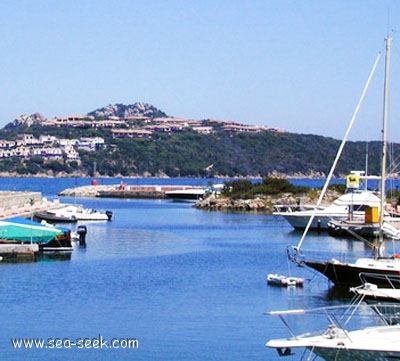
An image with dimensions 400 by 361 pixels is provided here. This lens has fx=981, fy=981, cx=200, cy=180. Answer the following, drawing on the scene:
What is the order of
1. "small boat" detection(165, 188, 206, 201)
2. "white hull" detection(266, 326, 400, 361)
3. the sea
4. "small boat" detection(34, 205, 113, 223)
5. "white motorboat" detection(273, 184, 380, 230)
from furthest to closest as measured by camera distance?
"small boat" detection(165, 188, 206, 201) < "small boat" detection(34, 205, 113, 223) < "white motorboat" detection(273, 184, 380, 230) < the sea < "white hull" detection(266, 326, 400, 361)

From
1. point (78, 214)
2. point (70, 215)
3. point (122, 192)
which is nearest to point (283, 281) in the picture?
point (70, 215)

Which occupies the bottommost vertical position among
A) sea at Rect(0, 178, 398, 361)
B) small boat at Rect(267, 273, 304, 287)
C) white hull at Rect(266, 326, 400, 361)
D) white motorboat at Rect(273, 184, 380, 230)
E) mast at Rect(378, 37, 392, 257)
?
sea at Rect(0, 178, 398, 361)

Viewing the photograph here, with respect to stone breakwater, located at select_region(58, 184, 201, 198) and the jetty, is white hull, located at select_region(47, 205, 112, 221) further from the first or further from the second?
stone breakwater, located at select_region(58, 184, 201, 198)

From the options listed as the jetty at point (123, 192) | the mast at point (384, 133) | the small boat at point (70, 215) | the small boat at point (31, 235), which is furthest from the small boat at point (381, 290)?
the jetty at point (123, 192)

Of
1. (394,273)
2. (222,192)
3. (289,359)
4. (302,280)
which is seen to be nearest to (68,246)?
(302,280)

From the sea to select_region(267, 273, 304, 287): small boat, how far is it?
10.7 inches

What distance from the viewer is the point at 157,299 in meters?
29.3

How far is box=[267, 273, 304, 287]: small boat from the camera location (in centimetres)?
3203

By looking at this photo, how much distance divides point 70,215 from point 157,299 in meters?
37.9

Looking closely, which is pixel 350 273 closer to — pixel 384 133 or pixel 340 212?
pixel 384 133

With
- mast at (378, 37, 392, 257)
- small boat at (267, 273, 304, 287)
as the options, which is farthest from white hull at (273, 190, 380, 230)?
mast at (378, 37, 392, 257)

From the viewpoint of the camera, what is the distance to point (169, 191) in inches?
4734

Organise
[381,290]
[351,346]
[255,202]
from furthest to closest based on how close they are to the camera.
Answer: [255,202] < [381,290] < [351,346]

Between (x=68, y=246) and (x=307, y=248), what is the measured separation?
450 inches
